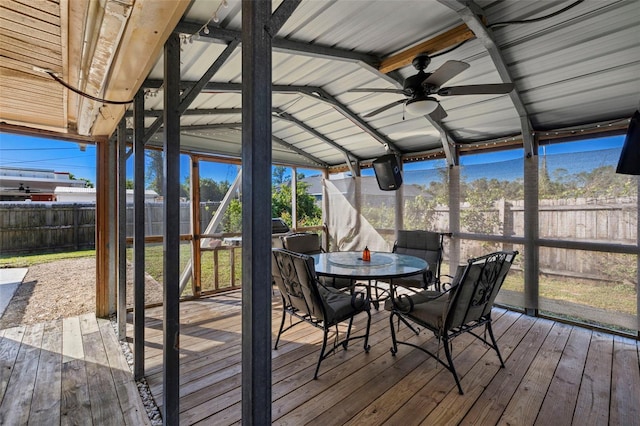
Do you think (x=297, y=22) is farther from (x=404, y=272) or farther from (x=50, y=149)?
(x=50, y=149)

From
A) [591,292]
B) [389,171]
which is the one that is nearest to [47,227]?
[389,171]

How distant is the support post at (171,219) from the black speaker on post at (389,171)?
312 centimetres

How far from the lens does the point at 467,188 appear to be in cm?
427

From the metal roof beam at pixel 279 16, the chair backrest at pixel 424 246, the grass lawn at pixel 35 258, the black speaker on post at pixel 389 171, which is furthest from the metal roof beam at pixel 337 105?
the grass lawn at pixel 35 258

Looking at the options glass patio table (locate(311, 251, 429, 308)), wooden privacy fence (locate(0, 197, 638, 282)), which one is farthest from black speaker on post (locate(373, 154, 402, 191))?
glass patio table (locate(311, 251, 429, 308))

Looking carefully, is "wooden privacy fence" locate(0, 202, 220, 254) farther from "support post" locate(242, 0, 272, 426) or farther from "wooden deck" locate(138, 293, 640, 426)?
"support post" locate(242, 0, 272, 426)

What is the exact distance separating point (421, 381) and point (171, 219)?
7.13 ft

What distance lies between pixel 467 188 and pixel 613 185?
1507 millimetres

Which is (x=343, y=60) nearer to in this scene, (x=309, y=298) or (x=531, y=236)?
(x=309, y=298)

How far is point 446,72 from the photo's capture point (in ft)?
7.13

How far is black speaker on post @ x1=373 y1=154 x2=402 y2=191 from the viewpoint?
4270 mm

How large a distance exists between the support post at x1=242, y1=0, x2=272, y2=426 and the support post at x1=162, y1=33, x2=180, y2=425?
3.09ft

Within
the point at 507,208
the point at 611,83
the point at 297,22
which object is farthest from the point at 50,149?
the point at 611,83

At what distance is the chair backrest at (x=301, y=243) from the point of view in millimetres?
3852
